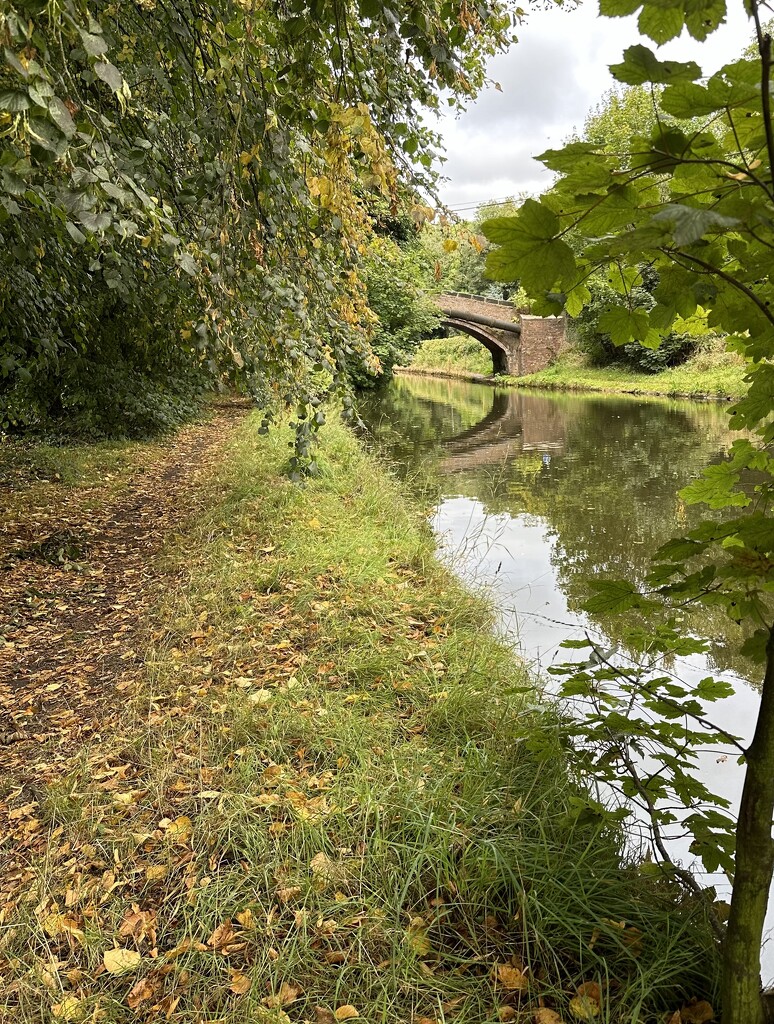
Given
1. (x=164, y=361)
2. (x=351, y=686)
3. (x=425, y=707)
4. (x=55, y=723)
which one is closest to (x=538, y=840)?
(x=425, y=707)

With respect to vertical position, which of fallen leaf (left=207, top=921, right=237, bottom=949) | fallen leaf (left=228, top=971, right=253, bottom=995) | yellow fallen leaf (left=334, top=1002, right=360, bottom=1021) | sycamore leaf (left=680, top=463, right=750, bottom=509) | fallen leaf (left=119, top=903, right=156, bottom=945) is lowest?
fallen leaf (left=119, top=903, right=156, bottom=945)

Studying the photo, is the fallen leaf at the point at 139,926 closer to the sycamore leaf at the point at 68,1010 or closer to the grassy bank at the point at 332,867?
the grassy bank at the point at 332,867

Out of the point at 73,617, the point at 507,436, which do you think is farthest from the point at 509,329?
the point at 73,617

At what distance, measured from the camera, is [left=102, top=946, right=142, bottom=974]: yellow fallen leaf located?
1.80 meters

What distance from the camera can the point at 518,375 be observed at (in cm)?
2944

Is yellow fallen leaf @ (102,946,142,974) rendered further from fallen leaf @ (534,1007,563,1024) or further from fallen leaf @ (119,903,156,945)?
fallen leaf @ (534,1007,563,1024)

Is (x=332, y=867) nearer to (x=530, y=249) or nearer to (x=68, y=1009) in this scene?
(x=68, y=1009)

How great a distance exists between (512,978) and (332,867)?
614 millimetres

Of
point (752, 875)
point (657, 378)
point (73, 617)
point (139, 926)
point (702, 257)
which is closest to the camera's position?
point (702, 257)

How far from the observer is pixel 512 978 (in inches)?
66.8

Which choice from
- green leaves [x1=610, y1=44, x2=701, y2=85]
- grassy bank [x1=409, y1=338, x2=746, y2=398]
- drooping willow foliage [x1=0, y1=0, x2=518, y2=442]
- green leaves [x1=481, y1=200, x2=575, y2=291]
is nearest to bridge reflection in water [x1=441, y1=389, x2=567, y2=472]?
grassy bank [x1=409, y1=338, x2=746, y2=398]

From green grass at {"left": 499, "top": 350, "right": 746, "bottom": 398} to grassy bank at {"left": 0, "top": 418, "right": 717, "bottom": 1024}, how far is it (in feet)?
49.6

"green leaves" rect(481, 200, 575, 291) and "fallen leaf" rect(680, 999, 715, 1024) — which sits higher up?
"green leaves" rect(481, 200, 575, 291)

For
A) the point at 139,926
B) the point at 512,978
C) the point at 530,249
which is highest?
the point at 530,249
